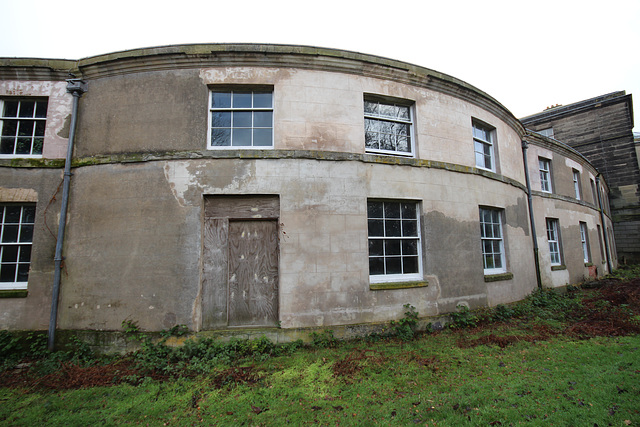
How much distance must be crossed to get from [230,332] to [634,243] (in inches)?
1057

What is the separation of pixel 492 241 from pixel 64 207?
1130 cm

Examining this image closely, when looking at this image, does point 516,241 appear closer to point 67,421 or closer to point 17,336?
point 67,421

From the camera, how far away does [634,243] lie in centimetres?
1964

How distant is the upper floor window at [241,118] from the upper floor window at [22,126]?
4.11 m

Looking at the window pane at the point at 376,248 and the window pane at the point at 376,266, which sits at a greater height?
the window pane at the point at 376,248

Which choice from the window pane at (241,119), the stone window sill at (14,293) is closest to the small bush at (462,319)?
the window pane at (241,119)

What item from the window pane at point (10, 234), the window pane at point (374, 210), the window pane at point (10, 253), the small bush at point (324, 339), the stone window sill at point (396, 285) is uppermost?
the window pane at point (374, 210)

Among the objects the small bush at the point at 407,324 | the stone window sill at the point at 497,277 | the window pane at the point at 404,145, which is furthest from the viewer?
the stone window sill at the point at 497,277

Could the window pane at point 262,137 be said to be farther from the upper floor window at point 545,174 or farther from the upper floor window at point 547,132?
the upper floor window at point 547,132

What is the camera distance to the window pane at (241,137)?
22.3 ft

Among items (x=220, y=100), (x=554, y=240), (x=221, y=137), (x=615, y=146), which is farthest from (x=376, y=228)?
(x=615, y=146)

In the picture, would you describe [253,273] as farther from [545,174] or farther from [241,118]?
[545,174]

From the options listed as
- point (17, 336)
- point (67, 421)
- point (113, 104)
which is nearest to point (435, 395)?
point (67, 421)

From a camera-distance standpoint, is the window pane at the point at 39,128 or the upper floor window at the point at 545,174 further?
the upper floor window at the point at 545,174
